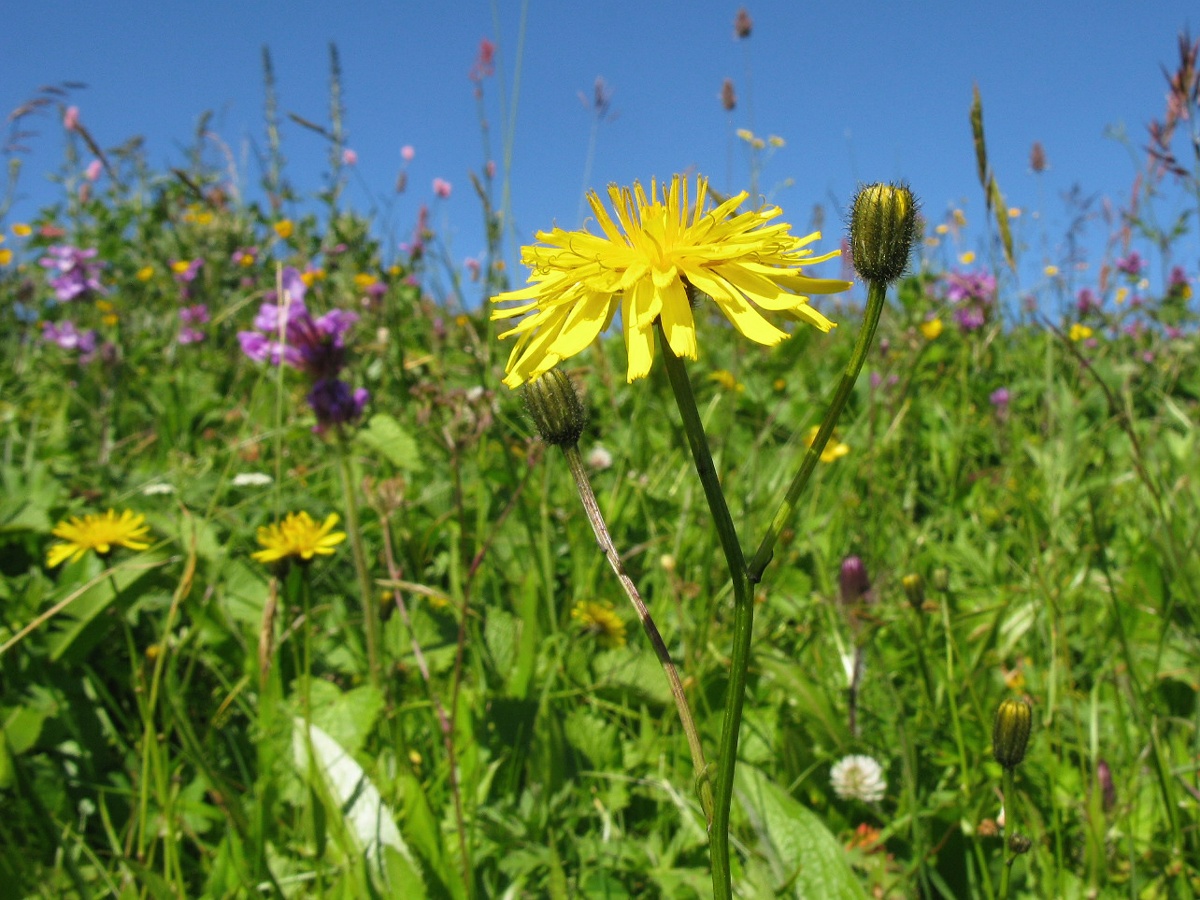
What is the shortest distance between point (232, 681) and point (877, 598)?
4.13ft

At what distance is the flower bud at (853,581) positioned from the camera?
1.54 metres

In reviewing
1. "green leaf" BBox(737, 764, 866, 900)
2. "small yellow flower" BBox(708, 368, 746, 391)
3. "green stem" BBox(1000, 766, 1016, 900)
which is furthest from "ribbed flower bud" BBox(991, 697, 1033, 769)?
"small yellow flower" BBox(708, 368, 746, 391)

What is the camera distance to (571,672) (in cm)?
155

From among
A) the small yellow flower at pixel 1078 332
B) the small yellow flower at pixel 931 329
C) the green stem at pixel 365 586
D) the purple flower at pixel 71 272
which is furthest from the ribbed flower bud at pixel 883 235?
the purple flower at pixel 71 272

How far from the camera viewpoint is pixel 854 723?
1394 mm

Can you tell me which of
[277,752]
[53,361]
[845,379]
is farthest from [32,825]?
[53,361]

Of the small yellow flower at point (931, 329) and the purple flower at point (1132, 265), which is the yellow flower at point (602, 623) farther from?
the purple flower at point (1132, 265)

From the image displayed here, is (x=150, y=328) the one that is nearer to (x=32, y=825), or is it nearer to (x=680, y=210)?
(x=32, y=825)

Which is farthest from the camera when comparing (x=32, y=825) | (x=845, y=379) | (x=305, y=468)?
(x=305, y=468)

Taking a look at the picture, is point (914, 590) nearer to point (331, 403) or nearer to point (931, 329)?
point (331, 403)

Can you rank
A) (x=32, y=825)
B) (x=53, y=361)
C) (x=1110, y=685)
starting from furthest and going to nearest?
(x=53, y=361)
(x=1110, y=685)
(x=32, y=825)

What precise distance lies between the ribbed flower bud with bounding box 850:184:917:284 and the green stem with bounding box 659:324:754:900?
0.19m

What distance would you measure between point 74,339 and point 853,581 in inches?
153

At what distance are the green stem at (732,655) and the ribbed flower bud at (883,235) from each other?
0.19 meters
